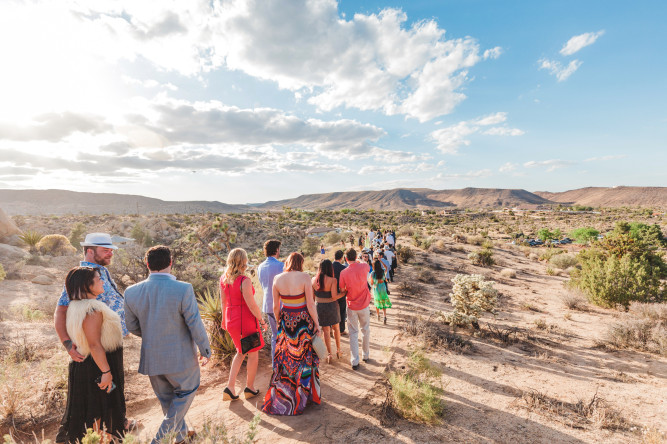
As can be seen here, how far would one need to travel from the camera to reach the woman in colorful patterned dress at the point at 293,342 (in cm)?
357

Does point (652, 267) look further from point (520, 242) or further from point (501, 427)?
point (520, 242)

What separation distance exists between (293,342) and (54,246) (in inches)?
917

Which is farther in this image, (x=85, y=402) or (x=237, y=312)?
(x=237, y=312)

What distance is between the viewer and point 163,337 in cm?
271

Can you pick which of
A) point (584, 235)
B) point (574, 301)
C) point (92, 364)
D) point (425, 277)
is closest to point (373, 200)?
point (584, 235)

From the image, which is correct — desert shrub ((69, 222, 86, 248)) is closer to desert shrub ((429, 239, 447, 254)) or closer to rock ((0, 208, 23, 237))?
rock ((0, 208, 23, 237))

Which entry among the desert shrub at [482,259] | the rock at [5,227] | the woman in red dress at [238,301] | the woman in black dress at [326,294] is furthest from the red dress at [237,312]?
the rock at [5,227]

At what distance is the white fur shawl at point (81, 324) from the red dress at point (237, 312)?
3.74 ft

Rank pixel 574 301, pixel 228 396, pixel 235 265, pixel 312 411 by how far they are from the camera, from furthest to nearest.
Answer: pixel 574 301 < pixel 228 396 < pixel 312 411 < pixel 235 265

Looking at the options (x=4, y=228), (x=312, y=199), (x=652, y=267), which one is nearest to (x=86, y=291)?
(x=652, y=267)

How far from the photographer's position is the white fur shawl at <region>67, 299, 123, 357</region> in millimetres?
2467

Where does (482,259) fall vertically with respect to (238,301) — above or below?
below

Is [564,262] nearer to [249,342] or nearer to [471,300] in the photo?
[471,300]

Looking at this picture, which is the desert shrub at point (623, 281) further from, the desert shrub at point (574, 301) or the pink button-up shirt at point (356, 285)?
the pink button-up shirt at point (356, 285)
